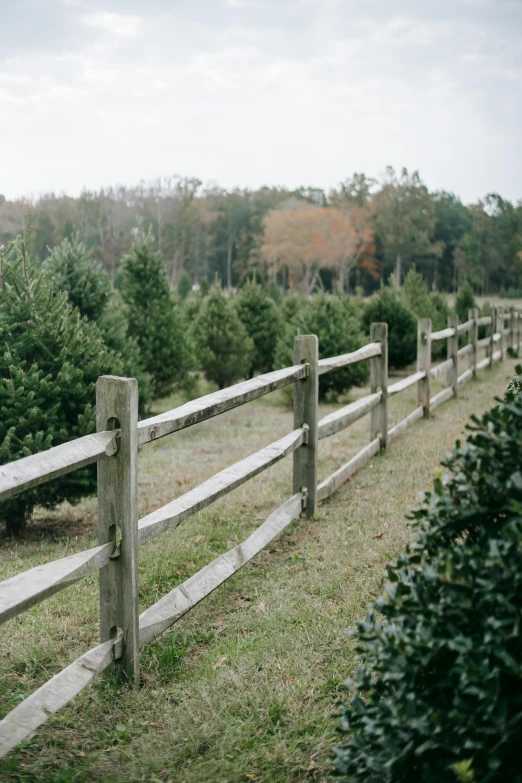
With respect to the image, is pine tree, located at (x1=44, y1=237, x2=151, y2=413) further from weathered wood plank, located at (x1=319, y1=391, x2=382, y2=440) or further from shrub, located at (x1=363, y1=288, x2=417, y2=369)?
shrub, located at (x1=363, y1=288, x2=417, y2=369)

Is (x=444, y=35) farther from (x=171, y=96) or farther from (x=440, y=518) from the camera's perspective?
(x=171, y=96)

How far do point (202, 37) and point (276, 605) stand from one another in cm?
2531

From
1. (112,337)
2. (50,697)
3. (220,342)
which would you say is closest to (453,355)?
(220,342)

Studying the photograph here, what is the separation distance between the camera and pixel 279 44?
23078 mm

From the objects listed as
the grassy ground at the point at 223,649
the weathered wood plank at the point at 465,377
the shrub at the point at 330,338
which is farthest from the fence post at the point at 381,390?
the weathered wood plank at the point at 465,377

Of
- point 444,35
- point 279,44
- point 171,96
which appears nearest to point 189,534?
point 444,35

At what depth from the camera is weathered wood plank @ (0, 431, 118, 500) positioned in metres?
2.46

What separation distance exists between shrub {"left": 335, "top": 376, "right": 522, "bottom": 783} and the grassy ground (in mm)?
966

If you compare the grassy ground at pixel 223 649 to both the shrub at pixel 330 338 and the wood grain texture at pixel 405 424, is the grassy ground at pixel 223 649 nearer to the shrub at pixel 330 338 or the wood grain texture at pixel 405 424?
the wood grain texture at pixel 405 424

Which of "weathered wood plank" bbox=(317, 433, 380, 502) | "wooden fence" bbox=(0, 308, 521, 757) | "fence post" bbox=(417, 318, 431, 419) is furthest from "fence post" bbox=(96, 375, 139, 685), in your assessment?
"fence post" bbox=(417, 318, 431, 419)

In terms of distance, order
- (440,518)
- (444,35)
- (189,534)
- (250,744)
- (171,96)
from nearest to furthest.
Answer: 1. (440,518)
2. (250,744)
3. (189,534)
4. (444,35)
5. (171,96)

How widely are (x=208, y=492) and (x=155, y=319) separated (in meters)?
8.02

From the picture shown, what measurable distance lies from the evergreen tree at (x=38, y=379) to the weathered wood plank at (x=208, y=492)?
1661 millimetres

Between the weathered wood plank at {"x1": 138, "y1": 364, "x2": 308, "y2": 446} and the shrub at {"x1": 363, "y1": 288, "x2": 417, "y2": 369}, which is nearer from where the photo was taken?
the weathered wood plank at {"x1": 138, "y1": 364, "x2": 308, "y2": 446}
